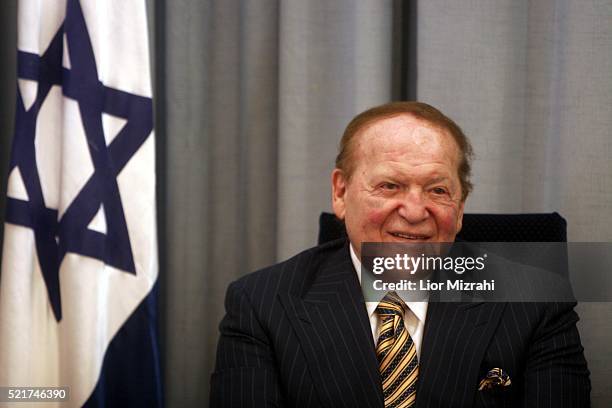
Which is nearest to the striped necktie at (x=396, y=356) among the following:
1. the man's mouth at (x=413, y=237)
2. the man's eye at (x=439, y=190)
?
the man's mouth at (x=413, y=237)

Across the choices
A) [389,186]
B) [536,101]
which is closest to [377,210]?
[389,186]

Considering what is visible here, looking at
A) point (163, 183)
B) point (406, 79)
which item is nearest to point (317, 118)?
point (406, 79)

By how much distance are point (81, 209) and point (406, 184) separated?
100cm

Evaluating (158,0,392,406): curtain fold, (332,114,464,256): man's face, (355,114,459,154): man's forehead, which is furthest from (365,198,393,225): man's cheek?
(158,0,392,406): curtain fold

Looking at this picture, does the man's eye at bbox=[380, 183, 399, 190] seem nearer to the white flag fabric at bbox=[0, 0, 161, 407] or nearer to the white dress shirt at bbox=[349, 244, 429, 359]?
the white dress shirt at bbox=[349, 244, 429, 359]

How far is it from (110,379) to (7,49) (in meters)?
1.15

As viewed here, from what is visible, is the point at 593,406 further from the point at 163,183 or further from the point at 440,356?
the point at 163,183

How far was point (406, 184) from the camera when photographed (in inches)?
48.1

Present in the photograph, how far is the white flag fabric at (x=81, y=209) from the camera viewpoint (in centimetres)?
179

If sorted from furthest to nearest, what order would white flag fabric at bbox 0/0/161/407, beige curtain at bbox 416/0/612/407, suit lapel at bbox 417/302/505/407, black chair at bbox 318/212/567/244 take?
beige curtain at bbox 416/0/612/407 < white flag fabric at bbox 0/0/161/407 < black chair at bbox 318/212/567/244 < suit lapel at bbox 417/302/505/407

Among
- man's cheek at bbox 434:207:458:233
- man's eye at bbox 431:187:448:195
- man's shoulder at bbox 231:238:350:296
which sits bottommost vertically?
man's shoulder at bbox 231:238:350:296

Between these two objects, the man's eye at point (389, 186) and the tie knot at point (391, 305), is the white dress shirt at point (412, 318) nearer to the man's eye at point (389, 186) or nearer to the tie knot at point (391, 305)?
the tie knot at point (391, 305)

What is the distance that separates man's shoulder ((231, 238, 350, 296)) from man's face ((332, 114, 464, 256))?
0.13m

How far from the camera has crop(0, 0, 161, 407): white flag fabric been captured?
179 centimetres
